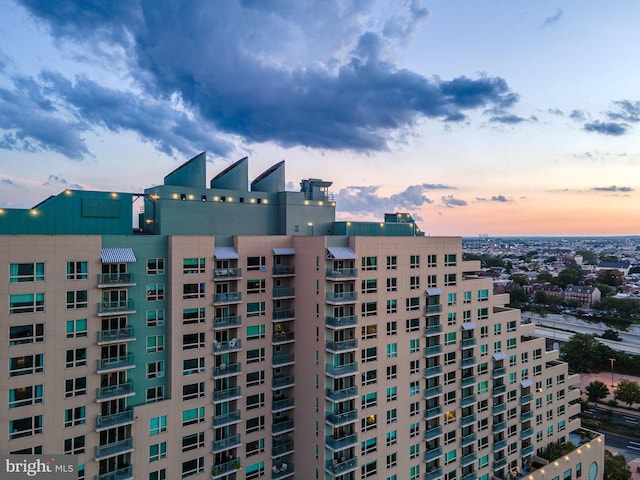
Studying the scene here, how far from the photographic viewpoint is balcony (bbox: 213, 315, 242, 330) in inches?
1467

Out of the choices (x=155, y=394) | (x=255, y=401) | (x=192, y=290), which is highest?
(x=192, y=290)

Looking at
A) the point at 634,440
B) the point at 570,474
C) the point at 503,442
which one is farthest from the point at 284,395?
the point at 634,440

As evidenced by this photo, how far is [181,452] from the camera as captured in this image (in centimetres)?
3553

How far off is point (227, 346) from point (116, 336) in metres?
9.93

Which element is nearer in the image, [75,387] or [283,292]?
[75,387]

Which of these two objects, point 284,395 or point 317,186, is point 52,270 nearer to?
point 284,395

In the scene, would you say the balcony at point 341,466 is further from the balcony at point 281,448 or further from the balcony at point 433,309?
the balcony at point 433,309

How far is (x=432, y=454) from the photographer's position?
44.0 m

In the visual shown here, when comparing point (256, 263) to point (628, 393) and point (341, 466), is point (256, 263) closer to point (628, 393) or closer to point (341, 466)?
point (341, 466)

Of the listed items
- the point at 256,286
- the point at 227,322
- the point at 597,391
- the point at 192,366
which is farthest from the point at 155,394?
the point at 597,391

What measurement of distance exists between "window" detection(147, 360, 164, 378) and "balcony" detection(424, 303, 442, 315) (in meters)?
27.8

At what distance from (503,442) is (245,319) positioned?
3807 centimetres

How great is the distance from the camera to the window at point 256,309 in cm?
3965

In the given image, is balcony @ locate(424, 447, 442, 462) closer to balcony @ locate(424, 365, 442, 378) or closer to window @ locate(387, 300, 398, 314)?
balcony @ locate(424, 365, 442, 378)
